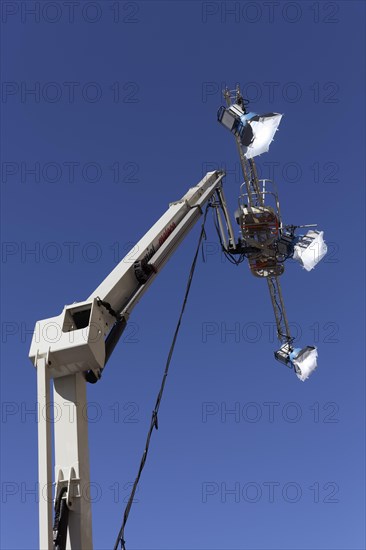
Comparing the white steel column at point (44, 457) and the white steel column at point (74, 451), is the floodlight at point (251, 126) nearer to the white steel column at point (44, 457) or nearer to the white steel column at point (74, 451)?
the white steel column at point (74, 451)

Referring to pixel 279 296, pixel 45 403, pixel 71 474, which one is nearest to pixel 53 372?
pixel 45 403

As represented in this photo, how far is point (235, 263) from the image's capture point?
42.5 feet

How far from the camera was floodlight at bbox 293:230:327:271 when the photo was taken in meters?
13.3

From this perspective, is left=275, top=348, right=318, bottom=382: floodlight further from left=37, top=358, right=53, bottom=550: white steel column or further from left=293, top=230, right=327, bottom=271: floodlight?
left=37, top=358, right=53, bottom=550: white steel column

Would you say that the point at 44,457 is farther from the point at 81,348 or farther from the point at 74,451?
the point at 81,348

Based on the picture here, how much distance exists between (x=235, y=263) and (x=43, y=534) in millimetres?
7930

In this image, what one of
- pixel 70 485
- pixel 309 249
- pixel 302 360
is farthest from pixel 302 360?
pixel 70 485

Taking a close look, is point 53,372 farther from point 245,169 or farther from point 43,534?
point 245,169

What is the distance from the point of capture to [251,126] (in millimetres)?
11180

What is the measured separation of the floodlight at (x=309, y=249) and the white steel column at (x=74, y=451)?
7616 mm

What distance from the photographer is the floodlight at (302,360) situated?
1471 cm

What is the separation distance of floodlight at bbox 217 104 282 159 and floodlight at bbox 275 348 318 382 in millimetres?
5495

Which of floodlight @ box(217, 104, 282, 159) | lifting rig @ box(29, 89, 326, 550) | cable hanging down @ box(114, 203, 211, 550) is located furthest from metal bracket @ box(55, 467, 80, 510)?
floodlight @ box(217, 104, 282, 159)

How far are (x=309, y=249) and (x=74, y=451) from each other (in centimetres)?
825
